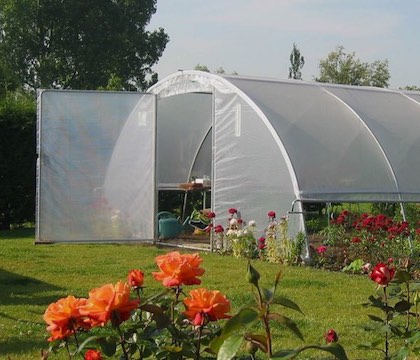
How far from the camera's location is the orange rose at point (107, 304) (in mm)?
1720

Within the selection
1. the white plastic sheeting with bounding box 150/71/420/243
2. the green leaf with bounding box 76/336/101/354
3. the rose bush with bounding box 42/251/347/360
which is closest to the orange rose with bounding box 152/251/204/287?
the rose bush with bounding box 42/251/347/360

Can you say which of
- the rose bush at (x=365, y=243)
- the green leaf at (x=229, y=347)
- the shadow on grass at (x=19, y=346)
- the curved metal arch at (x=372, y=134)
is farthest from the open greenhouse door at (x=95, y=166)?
the green leaf at (x=229, y=347)

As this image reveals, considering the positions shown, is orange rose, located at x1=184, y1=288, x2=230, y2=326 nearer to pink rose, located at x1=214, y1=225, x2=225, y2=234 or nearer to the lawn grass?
the lawn grass

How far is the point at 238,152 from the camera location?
419 inches

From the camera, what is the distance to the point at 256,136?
1030 centimetres

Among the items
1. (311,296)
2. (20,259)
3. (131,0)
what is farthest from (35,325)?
(131,0)

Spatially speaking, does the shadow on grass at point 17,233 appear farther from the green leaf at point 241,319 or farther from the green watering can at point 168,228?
the green leaf at point 241,319

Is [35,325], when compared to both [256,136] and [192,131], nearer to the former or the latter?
[256,136]

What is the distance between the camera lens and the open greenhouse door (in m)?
10.9

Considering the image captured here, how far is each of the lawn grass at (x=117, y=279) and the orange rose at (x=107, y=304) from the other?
220cm

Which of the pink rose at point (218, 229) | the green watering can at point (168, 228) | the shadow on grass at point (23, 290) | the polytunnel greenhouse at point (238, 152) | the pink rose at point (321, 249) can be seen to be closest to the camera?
the shadow on grass at point (23, 290)

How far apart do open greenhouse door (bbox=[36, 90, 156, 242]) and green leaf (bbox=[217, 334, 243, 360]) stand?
9.44 metres

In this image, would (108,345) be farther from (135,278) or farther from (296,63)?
(296,63)

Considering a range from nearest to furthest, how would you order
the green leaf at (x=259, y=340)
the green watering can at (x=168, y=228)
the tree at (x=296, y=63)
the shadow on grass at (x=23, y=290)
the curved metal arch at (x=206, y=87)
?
the green leaf at (x=259, y=340), the shadow on grass at (x=23, y=290), the curved metal arch at (x=206, y=87), the green watering can at (x=168, y=228), the tree at (x=296, y=63)
